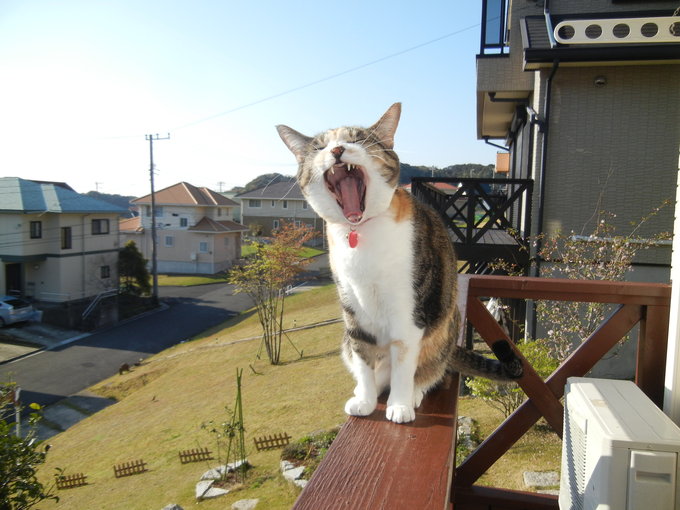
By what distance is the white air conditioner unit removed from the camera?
105 cm

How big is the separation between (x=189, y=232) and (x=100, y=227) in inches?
251

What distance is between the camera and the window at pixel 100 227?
1880 cm

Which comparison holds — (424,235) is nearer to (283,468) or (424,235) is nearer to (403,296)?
(403,296)

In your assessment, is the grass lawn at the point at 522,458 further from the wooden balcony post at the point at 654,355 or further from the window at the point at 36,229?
the window at the point at 36,229

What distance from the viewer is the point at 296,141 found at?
1.57 meters

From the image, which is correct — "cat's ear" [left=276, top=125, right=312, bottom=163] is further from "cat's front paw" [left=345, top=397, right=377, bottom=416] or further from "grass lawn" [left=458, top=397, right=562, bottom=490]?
"grass lawn" [left=458, top=397, right=562, bottom=490]

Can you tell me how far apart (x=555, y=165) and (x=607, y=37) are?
149cm

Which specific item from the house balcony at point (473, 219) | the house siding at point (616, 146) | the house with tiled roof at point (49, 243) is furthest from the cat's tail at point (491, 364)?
the house with tiled roof at point (49, 243)

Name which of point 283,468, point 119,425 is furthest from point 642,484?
point 119,425

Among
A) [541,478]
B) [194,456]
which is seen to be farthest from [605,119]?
[194,456]

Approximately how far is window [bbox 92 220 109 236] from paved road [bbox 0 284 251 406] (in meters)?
3.49

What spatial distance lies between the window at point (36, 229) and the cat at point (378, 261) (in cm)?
1834

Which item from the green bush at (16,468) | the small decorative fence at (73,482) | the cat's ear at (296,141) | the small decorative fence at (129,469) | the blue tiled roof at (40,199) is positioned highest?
the blue tiled roof at (40,199)

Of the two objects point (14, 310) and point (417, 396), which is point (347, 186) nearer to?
point (417, 396)
